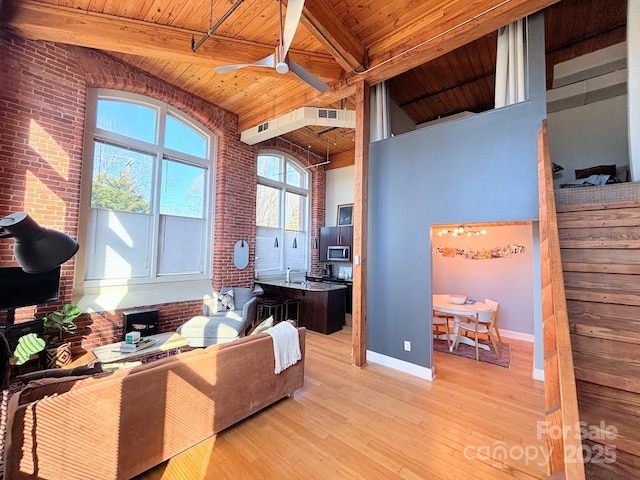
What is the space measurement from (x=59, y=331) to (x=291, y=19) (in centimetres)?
450

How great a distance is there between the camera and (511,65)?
301 centimetres

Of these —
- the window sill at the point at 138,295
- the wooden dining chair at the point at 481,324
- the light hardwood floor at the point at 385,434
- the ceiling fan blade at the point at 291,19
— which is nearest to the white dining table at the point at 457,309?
the wooden dining chair at the point at 481,324

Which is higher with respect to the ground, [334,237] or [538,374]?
[334,237]

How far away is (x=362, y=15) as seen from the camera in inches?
121

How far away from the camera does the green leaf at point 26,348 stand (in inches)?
105

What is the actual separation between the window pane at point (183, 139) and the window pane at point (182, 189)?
0.29 meters

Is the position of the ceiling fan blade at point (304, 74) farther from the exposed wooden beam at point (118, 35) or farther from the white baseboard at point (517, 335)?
the white baseboard at point (517, 335)

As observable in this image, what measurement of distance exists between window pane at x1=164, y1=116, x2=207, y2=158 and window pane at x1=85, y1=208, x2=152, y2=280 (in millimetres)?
1421

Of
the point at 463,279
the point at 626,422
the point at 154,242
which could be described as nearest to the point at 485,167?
the point at 626,422

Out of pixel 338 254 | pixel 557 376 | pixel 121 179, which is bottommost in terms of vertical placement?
pixel 557 376

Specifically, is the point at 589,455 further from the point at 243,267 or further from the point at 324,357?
the point at 243,267

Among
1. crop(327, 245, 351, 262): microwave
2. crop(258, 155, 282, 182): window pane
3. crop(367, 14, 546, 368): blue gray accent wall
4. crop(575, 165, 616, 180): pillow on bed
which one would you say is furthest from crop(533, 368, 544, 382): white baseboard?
crop(258, 155, 282, 182): window pane

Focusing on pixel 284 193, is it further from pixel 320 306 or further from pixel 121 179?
pixel 121 179

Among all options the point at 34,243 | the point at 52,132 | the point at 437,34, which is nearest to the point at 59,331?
the point at 52,132
